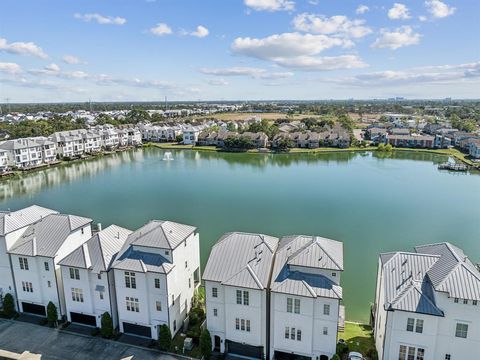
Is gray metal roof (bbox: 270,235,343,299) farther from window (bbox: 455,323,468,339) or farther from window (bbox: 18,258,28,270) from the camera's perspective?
window (bbox: 18,258,28,270)

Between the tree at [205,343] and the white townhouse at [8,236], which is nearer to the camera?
the tree at [205,343]

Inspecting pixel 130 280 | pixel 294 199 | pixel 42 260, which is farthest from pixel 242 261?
pixel 294 199

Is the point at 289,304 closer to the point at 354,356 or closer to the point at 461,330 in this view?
the point at 354,356

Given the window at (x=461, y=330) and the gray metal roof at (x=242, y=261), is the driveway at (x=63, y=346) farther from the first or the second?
the window at (x=461, y=330)

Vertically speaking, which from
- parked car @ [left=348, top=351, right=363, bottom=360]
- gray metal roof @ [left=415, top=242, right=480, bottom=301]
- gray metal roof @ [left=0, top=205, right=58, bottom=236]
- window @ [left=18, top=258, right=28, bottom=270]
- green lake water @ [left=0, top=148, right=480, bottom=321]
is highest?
gray metal roof @ [left=0, top=205, right=58, bottom=236]

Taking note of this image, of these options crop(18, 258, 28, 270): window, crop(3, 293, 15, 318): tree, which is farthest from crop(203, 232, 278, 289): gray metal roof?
crop(3, 293, 15, 318): tree

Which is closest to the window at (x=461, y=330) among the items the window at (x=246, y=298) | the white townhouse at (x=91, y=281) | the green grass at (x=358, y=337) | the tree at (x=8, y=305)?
the green grass at (x=358, y=337)

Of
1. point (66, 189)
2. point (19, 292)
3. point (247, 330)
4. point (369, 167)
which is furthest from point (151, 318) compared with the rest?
point (369, 167)
